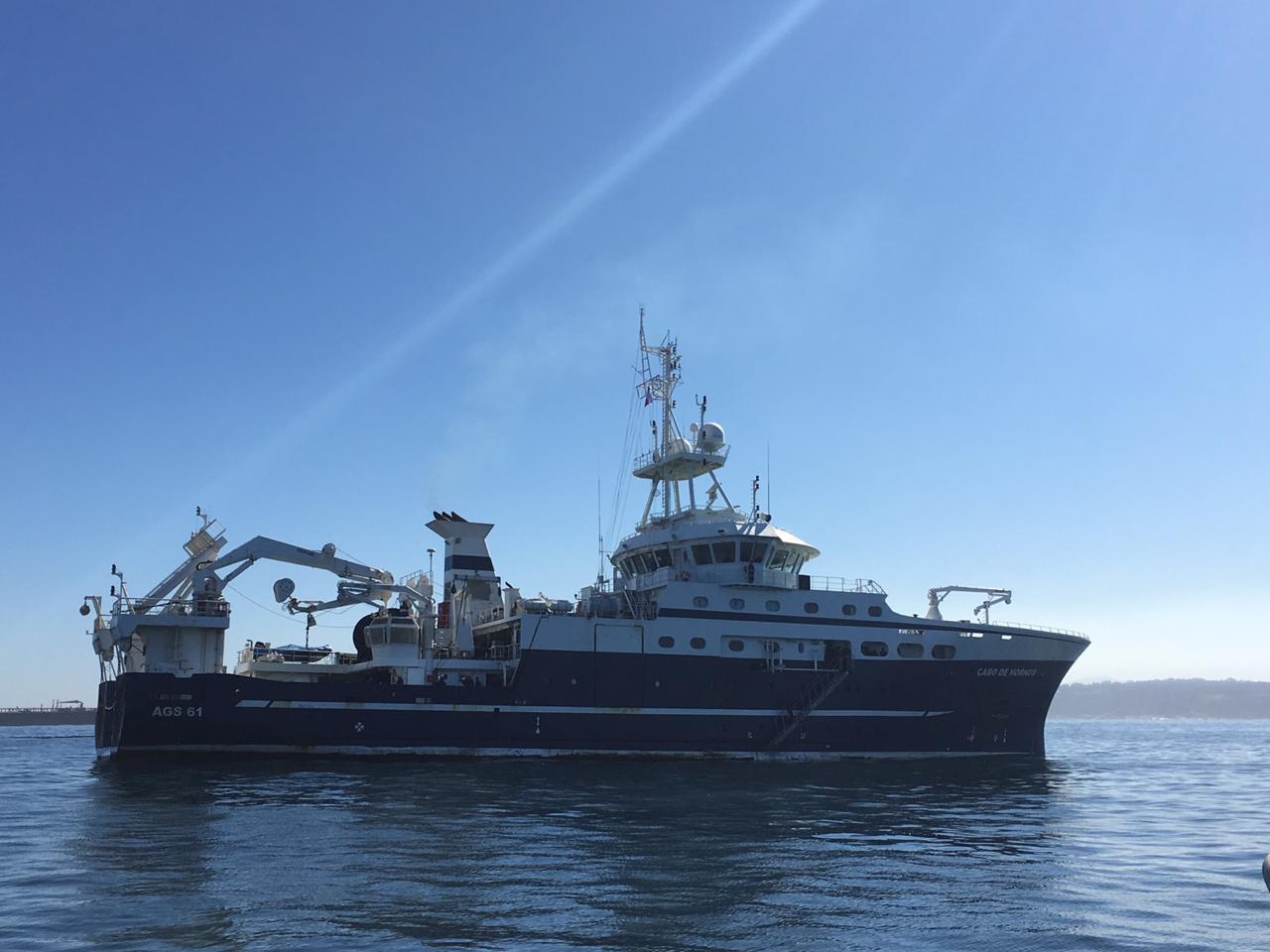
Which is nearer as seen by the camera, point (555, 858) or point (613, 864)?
point (613, 864)

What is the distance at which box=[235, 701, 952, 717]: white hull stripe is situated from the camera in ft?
104

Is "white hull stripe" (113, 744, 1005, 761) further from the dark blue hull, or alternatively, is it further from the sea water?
the sea water

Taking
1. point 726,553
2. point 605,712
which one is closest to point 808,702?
point 726,553

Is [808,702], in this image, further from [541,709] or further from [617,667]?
[541,709]

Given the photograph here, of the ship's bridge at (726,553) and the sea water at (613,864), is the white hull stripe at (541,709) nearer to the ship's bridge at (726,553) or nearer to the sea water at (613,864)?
the sea water at (613,864)

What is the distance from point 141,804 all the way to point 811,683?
22.1 metres

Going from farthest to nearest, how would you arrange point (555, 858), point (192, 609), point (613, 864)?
point (192, 609)
point (555, 858)
point (613, 864)

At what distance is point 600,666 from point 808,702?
7.70m

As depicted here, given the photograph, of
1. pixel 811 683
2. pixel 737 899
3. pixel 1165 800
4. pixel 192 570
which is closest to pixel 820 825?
pixel 737 899

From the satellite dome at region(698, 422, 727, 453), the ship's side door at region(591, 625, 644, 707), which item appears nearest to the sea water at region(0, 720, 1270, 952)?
the ship's side door at region(591, 625, 644, 707)

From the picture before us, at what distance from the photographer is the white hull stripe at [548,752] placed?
30828mm

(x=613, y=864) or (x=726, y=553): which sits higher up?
(x=726, y=553)

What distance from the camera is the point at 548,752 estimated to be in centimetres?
3331

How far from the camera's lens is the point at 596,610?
35.5 meters
